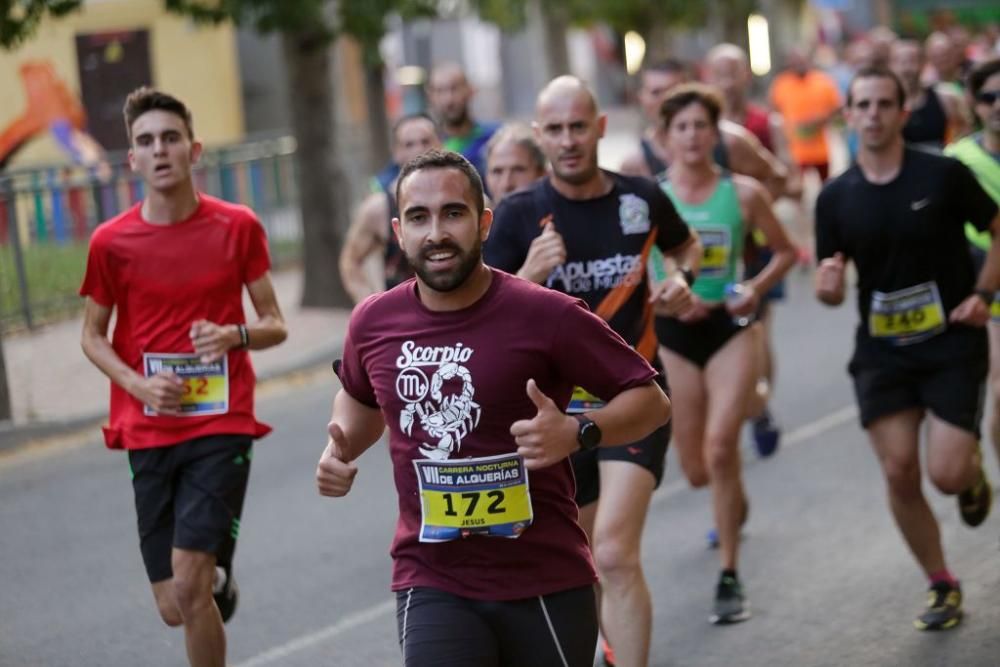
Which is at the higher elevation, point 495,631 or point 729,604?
point 495,631

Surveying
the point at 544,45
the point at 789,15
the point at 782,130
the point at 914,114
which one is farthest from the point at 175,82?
the point at 789,15

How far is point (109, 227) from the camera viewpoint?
643 cm

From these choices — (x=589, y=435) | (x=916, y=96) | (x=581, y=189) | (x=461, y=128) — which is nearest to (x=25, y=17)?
(x=461, y=128)

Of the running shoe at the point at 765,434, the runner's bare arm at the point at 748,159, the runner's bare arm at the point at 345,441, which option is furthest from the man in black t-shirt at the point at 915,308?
the running shoe at the point at 765,434

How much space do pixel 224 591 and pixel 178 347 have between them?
88 cm

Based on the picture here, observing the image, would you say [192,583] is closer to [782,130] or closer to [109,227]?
[109,227]

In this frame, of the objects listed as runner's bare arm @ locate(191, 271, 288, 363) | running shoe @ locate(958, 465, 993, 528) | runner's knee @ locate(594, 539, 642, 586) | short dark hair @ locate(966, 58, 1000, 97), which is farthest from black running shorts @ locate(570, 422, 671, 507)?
short dark hair @ locate(966, 58, 1000, 97)

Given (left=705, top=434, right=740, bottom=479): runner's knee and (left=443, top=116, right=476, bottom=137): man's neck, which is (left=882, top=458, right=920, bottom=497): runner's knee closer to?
(left=705, top=434, right=740, bottom=479): runner's knee

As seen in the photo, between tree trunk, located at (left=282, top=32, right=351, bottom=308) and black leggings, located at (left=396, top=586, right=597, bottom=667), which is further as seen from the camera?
tree trunk, located at (left=282, top=32, right=351, bottom=308)

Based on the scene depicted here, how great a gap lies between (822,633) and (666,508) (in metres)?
2.39

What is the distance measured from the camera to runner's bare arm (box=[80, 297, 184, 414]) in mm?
6137

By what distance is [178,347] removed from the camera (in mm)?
6336

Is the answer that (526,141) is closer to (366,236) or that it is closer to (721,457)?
(721,457)

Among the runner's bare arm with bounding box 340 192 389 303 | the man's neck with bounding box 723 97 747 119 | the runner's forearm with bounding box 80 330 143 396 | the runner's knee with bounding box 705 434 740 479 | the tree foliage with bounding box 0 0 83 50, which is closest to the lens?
the runner's forearm with bounding box 80 330 143 396
